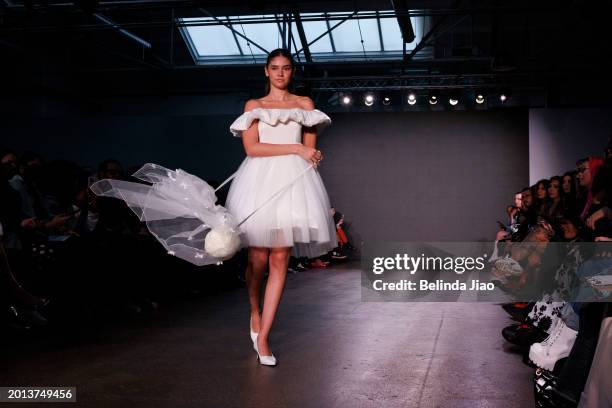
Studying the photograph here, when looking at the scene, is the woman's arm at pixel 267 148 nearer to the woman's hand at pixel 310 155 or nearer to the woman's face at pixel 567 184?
the woman's hand at pixel 310 155

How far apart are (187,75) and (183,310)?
8104 mm

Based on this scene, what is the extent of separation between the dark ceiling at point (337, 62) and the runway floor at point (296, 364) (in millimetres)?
5209

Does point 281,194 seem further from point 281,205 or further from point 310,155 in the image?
point 310,155

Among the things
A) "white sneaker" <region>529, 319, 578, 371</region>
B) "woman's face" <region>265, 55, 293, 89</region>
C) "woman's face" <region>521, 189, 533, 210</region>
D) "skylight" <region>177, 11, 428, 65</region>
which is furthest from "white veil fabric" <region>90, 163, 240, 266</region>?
"skylight" <region>177, 11, 428, 65</region>

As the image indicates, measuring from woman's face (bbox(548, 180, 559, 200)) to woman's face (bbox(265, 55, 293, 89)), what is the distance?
13.1 ft

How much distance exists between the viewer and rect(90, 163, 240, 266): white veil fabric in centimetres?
280

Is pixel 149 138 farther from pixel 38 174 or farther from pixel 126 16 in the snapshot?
pixel 38 174

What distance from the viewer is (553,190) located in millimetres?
6230

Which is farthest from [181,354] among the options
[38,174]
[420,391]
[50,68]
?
[50,68]

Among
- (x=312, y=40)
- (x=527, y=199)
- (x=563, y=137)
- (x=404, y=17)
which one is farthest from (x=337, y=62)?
(x=527, y=199)

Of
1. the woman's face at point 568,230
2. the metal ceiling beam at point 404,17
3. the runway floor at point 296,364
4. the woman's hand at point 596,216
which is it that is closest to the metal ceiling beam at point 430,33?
the metal ceiling beam at point 404,17

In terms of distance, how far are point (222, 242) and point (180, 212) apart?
29 centimetres

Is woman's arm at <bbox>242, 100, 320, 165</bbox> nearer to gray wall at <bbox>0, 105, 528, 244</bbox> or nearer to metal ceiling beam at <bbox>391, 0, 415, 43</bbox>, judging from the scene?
metal ceiling beam at <bbox>391, 0, 415, 43</bbox>

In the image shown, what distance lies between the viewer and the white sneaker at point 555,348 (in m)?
2.39
